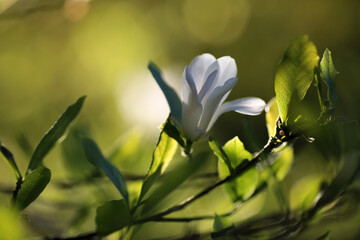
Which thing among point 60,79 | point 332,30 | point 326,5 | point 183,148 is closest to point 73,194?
point 183,148

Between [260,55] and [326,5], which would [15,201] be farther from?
[326,5]

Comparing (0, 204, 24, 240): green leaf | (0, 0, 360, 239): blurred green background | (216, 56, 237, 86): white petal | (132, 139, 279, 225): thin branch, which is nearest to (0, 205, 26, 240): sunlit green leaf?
(0, 204, 24, 240): green leaf

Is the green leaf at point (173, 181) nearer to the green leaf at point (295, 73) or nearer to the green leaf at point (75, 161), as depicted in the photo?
the green leaf at point (295, 73)

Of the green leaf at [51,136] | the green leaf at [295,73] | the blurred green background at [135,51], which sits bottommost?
the blurred green background at [135,51]

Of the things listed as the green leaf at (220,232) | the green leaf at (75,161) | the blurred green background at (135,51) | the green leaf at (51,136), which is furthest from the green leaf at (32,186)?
the blurred green background at (135,51)

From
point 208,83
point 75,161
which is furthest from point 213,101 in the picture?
point 75,161
